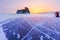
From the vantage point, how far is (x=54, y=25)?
4.08 ft

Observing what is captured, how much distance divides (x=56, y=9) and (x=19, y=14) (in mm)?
449

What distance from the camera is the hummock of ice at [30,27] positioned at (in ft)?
3.74

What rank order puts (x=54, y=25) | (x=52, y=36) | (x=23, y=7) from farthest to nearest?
(x=23, y=7), (x=54, y=25), (x=52, y=36)

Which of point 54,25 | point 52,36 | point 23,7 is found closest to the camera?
point 52,36

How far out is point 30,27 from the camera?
1232 millimetres

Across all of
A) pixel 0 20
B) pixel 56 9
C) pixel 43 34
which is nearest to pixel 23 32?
pixel 43 34

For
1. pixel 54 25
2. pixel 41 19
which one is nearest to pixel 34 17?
pixel 41 19

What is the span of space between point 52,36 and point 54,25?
0.16m

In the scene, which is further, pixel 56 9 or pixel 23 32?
pixel 56 9

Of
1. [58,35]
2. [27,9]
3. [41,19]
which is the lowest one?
[58,35]

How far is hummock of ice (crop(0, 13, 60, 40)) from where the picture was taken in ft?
3.74

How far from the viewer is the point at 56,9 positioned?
1.36m

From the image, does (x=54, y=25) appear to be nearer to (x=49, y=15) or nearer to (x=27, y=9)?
(x=49, y=15)

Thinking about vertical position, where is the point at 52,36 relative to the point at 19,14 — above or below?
below
